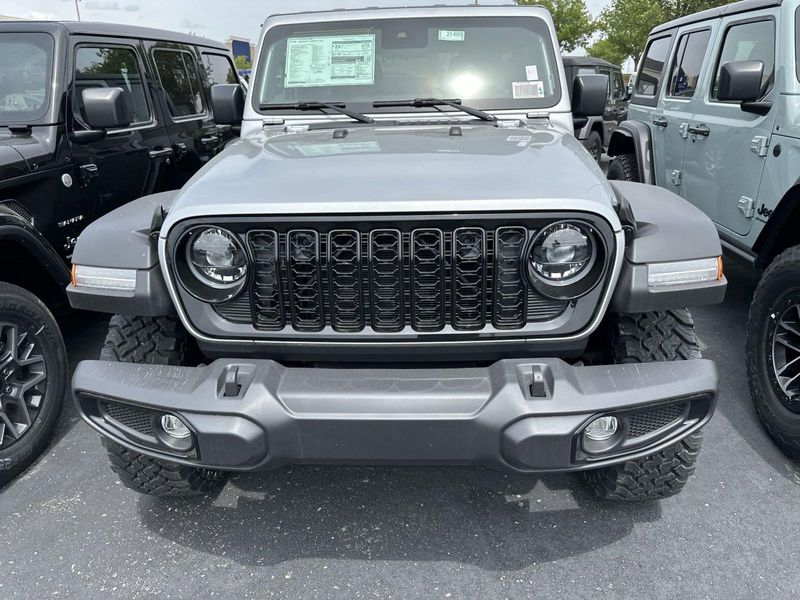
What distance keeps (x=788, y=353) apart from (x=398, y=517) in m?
2.02

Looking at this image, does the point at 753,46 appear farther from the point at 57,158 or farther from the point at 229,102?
the point at 57,158

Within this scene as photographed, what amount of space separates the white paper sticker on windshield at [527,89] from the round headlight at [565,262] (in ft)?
4.56

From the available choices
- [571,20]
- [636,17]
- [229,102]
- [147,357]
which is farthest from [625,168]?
[571,20]

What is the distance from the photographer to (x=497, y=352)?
207 cm

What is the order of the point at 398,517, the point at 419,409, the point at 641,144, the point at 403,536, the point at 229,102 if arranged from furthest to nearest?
the point at 641,144, the point at 229,102, the point at 398,517, the point at 403,536, the point at 419,409

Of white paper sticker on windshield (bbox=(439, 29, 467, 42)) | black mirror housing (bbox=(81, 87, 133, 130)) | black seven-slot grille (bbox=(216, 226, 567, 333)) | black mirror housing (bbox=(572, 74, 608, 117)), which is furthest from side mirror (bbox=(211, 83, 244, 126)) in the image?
black mirror housing (bbox=(572, 74, 608, 117))


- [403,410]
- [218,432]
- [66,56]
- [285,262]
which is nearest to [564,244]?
[403,410]

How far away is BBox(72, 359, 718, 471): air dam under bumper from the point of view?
72.0 inches

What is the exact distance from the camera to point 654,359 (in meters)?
2.15

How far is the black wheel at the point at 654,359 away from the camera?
2166 mm

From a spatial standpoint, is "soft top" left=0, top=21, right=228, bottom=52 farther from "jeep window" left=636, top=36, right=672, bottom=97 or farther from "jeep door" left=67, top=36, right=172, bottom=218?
"jeep window" left=636, top=36, right=672, bottom=97

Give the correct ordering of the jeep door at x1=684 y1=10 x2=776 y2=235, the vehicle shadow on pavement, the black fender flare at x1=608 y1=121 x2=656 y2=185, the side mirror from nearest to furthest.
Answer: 1. the vehicle shadow on pavement
2. the side mirror
3. the jeep door at x1=684 y1=10 x2=776 y2=235
4. the black fender flare at x1=608 y1=121 x2=656 y2=185

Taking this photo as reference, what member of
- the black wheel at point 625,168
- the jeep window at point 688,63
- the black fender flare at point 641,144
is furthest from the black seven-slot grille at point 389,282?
the black wheel at point 625,168

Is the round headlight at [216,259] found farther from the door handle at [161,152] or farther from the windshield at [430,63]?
the door handle at [161,152]
